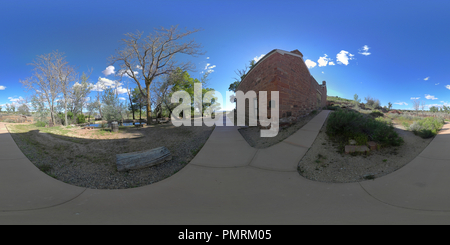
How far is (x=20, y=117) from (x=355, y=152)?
12.2 m

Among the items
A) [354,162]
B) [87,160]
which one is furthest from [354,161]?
[87,160]

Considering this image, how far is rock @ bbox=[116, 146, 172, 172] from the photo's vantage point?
3561mm

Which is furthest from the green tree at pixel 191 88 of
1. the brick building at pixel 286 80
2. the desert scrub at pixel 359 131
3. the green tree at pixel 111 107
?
the desert scrub at pixel 359 131

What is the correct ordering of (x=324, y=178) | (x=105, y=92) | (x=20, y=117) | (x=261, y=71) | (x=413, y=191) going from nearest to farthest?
(x=413, y=191)
(x=324, y=178)
(x=20, y=117)
(x=261, y=71)
(x=105, y=92)

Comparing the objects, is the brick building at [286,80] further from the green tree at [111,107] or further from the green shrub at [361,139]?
the green tree at [111,107]

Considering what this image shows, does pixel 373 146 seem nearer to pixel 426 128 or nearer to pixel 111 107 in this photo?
pixel 426 128

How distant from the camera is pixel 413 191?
238 centimetres

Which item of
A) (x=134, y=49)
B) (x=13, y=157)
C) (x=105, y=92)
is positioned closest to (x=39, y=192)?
(x=13, y=157)

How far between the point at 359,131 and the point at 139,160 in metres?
6.04

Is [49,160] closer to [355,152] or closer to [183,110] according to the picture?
[355,152]

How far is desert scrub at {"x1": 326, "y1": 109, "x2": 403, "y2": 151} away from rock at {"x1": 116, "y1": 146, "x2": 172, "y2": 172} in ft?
15.3

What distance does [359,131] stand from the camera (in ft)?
14.8

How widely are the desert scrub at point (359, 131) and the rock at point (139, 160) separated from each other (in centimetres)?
468

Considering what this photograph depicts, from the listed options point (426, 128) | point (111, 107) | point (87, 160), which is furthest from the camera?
point (111, 107)
